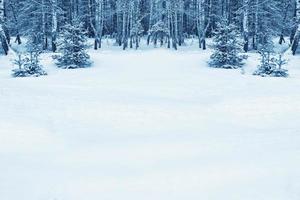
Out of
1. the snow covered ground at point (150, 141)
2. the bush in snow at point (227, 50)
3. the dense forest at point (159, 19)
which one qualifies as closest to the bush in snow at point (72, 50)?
the dense forest at point (159, 19)

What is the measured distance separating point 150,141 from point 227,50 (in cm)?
1421

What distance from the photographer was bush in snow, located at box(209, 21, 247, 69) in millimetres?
21078

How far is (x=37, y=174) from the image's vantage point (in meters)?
6.34

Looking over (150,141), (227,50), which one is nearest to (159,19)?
(227,50)

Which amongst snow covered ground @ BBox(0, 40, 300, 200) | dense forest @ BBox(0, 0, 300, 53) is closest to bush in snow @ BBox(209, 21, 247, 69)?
dense forest @ BBox(0, 0, 300, 53)

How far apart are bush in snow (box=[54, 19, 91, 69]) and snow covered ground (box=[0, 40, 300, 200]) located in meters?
5.74

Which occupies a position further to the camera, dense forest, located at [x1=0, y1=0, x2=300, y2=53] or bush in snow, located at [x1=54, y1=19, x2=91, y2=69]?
dense forest, located at [x1=0, y1=0, x2=300, y2=53]

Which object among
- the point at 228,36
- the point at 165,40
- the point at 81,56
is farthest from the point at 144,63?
the point at 165,40

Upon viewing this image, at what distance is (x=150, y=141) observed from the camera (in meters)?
8.24

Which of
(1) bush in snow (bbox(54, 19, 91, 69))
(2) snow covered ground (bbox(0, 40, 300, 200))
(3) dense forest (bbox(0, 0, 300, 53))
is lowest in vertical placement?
(2) snow covered ground (bbox(0, 40, 300, 200))

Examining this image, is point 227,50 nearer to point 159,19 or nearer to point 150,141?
→ point 159,19

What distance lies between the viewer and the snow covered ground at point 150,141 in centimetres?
583

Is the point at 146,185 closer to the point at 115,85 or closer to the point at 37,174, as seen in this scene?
the point at 37,174

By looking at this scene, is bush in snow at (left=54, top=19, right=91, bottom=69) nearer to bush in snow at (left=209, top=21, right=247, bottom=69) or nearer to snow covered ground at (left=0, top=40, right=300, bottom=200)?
snow covered ground at (left=0, top=40, right=300, bottom=200)
